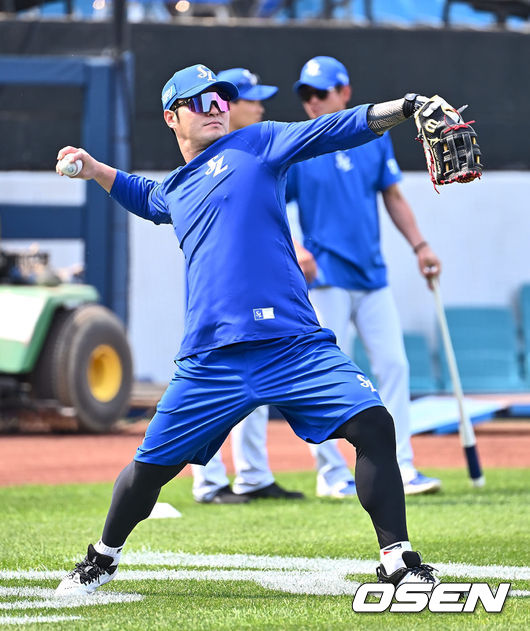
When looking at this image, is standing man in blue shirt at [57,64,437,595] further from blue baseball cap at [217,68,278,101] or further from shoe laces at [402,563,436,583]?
blue baseball cap at [217,68,278,101]

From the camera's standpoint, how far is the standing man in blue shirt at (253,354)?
13.2 feet

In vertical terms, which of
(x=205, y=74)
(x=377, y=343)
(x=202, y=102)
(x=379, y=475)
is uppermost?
(x=205, y=74)

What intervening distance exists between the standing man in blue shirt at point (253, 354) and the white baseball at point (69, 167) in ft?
1.41

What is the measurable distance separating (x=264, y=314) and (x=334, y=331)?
9.63 feet

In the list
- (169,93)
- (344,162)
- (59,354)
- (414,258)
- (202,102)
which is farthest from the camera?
(414,258)

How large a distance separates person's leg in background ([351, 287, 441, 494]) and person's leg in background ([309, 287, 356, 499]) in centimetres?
9

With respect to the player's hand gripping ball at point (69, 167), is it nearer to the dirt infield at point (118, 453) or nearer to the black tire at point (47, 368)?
the dirt infield at point (118, 453)

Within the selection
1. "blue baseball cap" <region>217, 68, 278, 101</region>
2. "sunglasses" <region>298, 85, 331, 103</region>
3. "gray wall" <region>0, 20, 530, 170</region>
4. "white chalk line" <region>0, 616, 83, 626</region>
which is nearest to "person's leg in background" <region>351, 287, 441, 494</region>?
"sunglasses" <region>298, 85, 331, 103</region>

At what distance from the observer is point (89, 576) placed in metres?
4.25

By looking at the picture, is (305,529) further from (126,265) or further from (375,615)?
(126,265)

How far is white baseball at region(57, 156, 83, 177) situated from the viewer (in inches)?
176

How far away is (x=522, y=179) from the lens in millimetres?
17422

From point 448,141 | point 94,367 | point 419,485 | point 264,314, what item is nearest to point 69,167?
point 264,314

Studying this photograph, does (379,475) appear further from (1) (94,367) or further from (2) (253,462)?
(1) (94,367)
